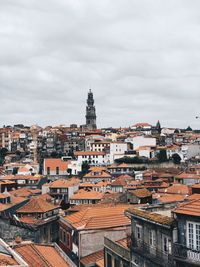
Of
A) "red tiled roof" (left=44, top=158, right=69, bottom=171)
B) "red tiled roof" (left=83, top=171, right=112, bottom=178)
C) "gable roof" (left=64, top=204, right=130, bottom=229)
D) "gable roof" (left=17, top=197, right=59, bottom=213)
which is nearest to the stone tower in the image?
"red tiled roof" (left=44, top=158, right=69, bottom=171)

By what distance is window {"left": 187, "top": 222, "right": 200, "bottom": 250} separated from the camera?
57.7 feet

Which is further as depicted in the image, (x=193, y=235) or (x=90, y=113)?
(x=90, y=113)

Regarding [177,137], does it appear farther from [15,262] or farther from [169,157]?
[15,262]

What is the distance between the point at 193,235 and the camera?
→ 17828mm

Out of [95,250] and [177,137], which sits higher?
[177,137]

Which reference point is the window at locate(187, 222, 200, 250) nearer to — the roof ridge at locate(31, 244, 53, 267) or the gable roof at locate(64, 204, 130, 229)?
the roof ridge at locate(31, 244, 53, 267)

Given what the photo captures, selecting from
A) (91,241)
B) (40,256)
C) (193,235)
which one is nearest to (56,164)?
(91,241)

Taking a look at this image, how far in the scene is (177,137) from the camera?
162 meters

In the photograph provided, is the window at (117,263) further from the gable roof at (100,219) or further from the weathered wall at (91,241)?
the gable roof at (100,219)

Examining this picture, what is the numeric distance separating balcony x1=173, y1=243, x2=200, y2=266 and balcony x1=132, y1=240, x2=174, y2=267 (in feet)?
2.26

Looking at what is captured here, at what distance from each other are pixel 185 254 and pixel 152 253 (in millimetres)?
2934

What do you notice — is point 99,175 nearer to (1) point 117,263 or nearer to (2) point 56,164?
(2) point 56,164

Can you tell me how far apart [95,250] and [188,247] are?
15.4 meters

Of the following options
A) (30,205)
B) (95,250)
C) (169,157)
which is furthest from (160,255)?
(169,157)
